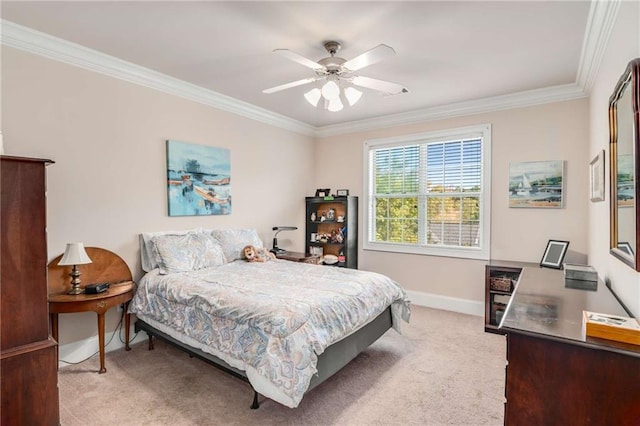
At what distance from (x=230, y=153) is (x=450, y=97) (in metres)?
2.78

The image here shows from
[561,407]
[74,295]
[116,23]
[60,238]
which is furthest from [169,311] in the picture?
[561,407]

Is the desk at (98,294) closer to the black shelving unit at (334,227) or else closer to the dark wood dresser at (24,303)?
the dark wood dresser at (24,303)

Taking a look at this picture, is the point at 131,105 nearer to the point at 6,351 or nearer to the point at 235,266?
the point at 235,266

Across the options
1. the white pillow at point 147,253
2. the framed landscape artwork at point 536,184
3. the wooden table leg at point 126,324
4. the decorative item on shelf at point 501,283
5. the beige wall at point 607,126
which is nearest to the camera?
the beige wall at point 607,126

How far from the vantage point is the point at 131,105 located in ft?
10.5

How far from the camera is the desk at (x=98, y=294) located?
2500 millimetres

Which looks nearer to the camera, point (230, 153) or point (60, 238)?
point (60, 238)

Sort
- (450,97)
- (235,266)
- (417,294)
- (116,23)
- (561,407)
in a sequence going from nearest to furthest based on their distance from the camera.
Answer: (561,407), (116,23), (235,266), (450,97), (417,294)

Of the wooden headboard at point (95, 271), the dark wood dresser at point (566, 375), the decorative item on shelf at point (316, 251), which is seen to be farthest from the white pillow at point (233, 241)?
the dark wood dresser at point (566, 375)

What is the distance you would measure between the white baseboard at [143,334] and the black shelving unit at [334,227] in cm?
107

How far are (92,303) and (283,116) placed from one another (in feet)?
11.0

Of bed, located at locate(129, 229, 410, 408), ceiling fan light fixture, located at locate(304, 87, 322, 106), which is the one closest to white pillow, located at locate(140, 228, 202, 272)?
bed, located at locate(129, 229, 410, 408)

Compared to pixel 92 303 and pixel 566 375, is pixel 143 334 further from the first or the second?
pixel 566 375

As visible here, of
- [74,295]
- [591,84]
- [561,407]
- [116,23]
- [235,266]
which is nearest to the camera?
[561,407]
